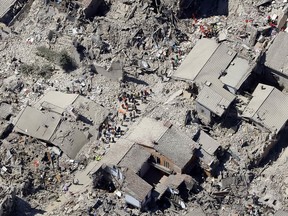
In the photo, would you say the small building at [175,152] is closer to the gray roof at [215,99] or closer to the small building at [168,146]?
the small building at [168,146]

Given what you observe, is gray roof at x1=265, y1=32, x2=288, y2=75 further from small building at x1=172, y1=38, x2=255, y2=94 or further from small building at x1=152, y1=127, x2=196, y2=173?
small building at x1=152, y1=127, x2=196, y2=173

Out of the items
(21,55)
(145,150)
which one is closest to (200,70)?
(145,150)

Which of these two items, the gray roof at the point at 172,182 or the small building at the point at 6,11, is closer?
the gray roof at the point at 172,182

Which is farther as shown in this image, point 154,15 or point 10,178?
point 154,15

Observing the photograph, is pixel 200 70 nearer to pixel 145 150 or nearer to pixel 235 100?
pixel 235 100

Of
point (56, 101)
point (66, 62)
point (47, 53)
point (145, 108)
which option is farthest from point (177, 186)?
point (47, 53)

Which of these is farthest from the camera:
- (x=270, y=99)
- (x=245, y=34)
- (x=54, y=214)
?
(x=245, y=34)

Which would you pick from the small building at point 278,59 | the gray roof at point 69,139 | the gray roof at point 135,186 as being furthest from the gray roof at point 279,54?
the gray roof at point 69,139

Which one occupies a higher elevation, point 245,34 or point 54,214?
point 245,34
